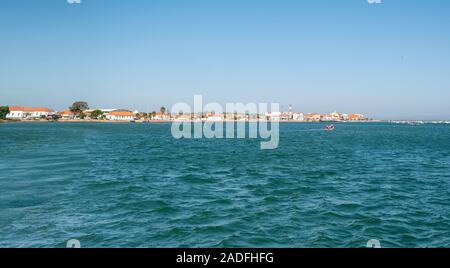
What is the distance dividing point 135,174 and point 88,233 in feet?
52.1

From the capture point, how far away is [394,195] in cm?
2247

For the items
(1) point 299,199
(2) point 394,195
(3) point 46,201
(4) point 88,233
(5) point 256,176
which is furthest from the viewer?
(5) point 256,176

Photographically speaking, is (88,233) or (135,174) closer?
(88,233)
